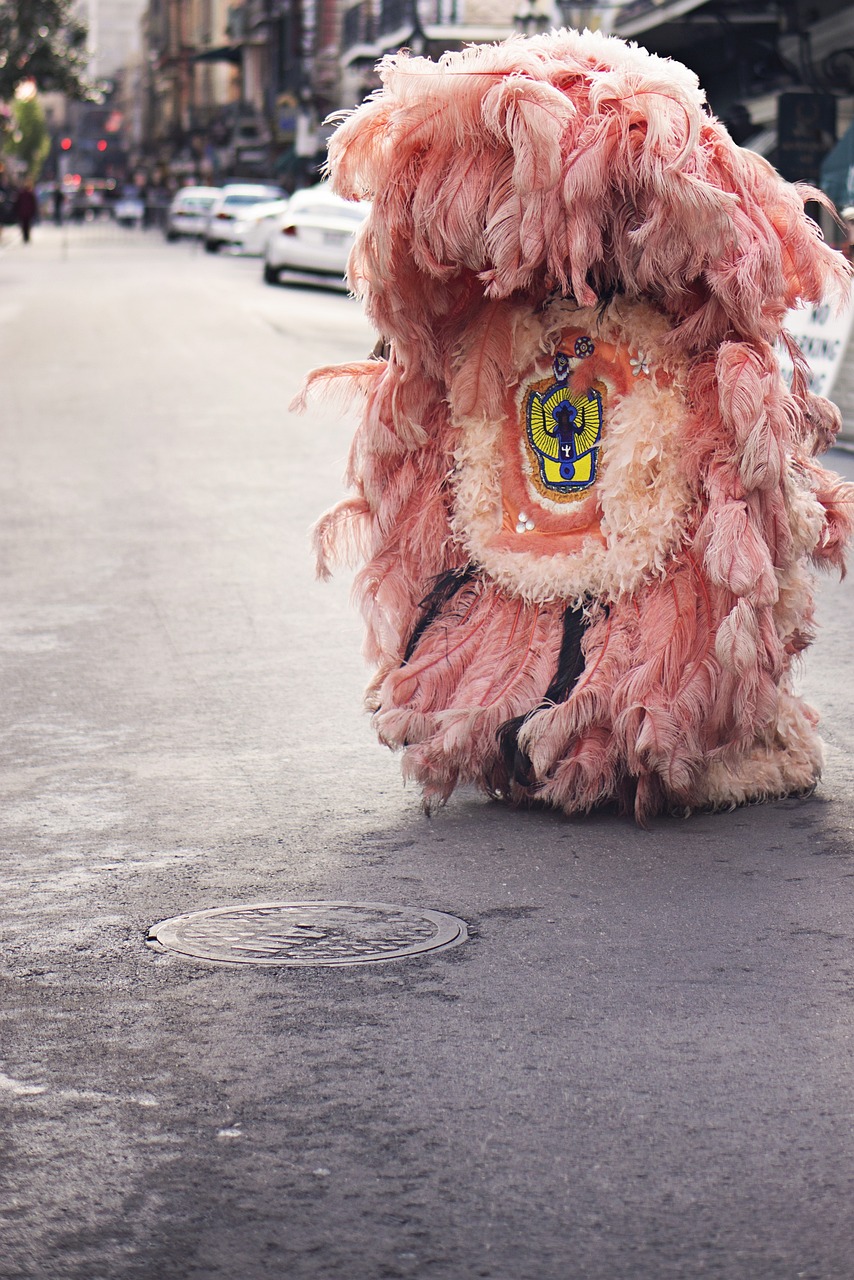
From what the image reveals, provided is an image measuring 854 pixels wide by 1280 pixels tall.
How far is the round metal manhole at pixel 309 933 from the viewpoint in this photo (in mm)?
4160

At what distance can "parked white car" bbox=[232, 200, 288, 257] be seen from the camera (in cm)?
4436

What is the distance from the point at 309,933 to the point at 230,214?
4748cm

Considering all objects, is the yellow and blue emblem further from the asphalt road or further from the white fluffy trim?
the asphalt road

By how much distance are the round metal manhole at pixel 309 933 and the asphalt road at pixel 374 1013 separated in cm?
6

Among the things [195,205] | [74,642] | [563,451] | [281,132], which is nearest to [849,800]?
[563,451]

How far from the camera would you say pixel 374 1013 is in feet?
12.5

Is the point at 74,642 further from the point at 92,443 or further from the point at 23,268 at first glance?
the point at 23,268

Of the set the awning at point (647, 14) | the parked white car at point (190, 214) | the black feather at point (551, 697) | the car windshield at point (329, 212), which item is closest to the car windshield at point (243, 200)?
the parked white car at point (190, 214)

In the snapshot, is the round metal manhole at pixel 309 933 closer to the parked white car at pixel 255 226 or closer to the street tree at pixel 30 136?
the parked white car at pixel 255 226

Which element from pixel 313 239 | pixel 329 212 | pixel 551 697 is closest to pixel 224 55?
pixel 329 212

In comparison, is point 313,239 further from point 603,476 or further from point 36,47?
point 36,47

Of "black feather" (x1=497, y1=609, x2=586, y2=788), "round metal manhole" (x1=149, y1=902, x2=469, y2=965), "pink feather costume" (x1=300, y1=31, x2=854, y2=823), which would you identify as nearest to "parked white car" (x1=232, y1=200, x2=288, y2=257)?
"pink feather costume" (x1=300, y1=31, x2=854, y2=823)

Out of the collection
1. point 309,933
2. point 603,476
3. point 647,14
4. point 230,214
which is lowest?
point 230,214

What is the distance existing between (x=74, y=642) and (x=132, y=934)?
3.39m
